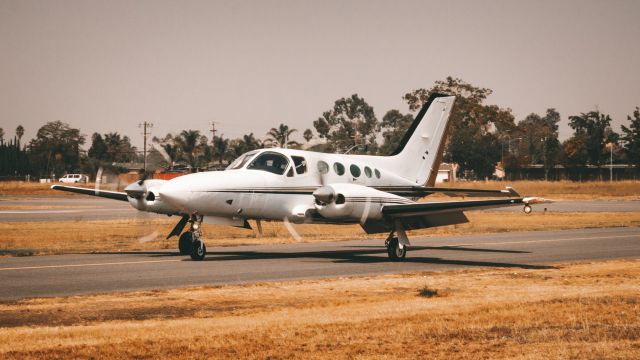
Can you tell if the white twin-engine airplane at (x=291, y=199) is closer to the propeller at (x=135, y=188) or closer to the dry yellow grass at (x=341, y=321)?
the propeller at (x=135, y=188)

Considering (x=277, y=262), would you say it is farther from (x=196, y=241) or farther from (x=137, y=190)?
(x=137, y=190)

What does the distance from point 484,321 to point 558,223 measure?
3498 centimetres

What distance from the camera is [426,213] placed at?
23828mm

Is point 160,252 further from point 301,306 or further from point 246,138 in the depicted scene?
point 246,138

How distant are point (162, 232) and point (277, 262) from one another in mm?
16598

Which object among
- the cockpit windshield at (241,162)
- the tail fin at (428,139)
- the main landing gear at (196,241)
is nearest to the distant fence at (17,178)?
the tail fin at (428,139)

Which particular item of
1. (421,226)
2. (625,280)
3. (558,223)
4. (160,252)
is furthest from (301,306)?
(558,223)

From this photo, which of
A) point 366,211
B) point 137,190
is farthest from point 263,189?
point 137,190

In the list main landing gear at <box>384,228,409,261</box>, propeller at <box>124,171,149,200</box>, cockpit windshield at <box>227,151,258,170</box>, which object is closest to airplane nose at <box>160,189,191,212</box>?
cockpit windshield at <box>227,151,258,170</box>

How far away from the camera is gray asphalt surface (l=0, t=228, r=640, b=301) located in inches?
714

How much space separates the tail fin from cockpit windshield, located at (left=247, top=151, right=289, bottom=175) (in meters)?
7.01

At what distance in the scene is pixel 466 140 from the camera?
133 meters

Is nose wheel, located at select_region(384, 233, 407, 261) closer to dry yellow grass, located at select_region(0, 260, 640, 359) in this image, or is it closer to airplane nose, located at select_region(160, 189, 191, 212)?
dry yellow grass, located at select_region(0, 260, 640, 359)

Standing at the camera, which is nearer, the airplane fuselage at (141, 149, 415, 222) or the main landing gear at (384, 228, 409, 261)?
the airplane fuselage at (141, 149, 415, 222)
